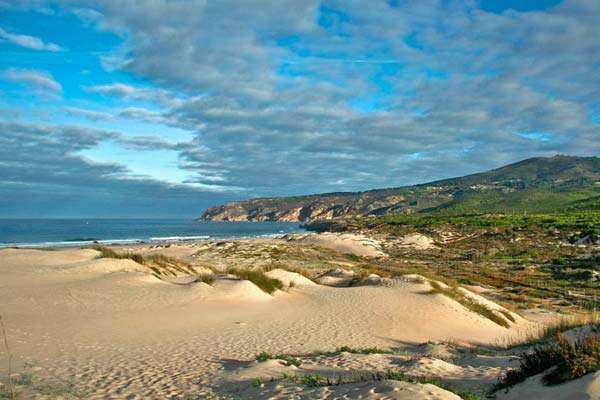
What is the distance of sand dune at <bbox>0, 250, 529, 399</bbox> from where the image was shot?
868 cm

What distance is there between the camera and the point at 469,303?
20688mm

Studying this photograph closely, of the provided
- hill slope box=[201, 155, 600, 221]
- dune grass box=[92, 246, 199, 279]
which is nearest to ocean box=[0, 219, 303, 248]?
dune grass box=[92, 246, 199, 279]

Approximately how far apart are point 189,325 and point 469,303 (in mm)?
13056

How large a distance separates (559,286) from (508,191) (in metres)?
140

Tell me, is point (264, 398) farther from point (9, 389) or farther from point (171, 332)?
point (171, 332)

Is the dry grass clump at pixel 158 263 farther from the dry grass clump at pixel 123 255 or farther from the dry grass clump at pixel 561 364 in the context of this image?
the dry grass clump at pixel 561 364

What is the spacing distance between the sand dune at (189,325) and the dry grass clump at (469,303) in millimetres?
610

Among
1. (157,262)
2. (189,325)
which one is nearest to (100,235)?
(157,262)

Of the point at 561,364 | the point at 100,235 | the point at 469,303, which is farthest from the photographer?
the point at 100,235

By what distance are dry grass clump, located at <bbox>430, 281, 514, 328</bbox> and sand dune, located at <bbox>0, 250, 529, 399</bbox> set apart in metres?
0.61

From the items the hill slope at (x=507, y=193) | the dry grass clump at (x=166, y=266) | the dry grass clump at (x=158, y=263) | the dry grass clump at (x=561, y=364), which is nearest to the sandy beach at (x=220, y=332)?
the dry grass clump at (x=561, y=364)

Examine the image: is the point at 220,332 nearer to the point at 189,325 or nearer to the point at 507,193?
the point at 189,325

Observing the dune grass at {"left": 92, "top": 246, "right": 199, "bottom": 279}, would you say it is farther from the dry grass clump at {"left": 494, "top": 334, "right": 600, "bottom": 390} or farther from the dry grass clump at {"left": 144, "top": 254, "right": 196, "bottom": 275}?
the dry grass clump at {"left": 494, "top": 334, "right": 600, "bottom": 390}

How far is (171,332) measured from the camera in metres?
13.3
